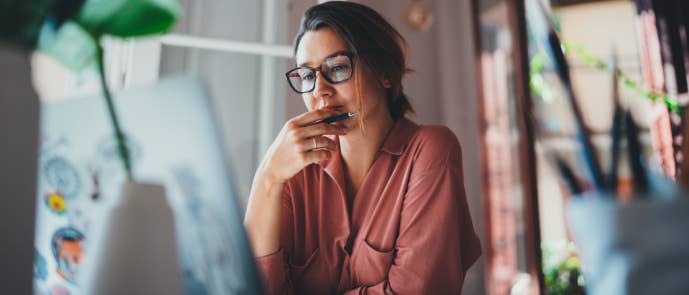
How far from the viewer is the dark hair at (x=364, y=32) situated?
2.74ft

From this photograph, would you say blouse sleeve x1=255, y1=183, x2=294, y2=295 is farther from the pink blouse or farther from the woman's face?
the woman's face

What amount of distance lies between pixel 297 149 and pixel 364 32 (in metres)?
0.28

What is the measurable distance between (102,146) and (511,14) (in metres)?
1.48

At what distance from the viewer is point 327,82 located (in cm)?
82

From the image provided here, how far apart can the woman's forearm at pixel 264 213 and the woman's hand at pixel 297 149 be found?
0.01 meters

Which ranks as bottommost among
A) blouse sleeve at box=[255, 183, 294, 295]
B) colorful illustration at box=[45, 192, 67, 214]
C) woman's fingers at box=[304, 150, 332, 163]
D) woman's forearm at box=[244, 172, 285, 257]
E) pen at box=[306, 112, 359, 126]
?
blouse sleeve at box=[255, 183, 294, 295]

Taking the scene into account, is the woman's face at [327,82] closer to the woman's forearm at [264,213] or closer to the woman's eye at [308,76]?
the woman's eye at [308,76]

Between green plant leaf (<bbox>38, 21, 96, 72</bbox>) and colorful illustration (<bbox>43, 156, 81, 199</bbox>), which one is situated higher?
green plant leaf (<bbox>38, 21, 96, 72</bbox>)

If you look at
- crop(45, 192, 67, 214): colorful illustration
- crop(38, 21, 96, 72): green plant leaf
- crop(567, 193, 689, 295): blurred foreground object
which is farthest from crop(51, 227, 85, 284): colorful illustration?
crop(567, 193, 689, 295): blurred foreground object

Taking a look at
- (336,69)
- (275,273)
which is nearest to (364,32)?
(336,69)

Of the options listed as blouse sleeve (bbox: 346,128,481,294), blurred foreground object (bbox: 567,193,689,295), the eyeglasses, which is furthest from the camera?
the eyeglasses

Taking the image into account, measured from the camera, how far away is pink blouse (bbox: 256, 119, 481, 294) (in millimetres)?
732

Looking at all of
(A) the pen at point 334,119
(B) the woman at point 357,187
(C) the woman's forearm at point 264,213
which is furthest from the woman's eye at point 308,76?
(C) the woman's forearm at point 264,213

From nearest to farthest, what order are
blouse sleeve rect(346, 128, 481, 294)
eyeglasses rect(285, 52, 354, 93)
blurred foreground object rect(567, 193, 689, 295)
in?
blurred foreground object rect(567, 193, 689, 295) < blouse sleeve rect(346, 128, 481, 294) < eyeglasses rect(285, 52, 354, 93)
